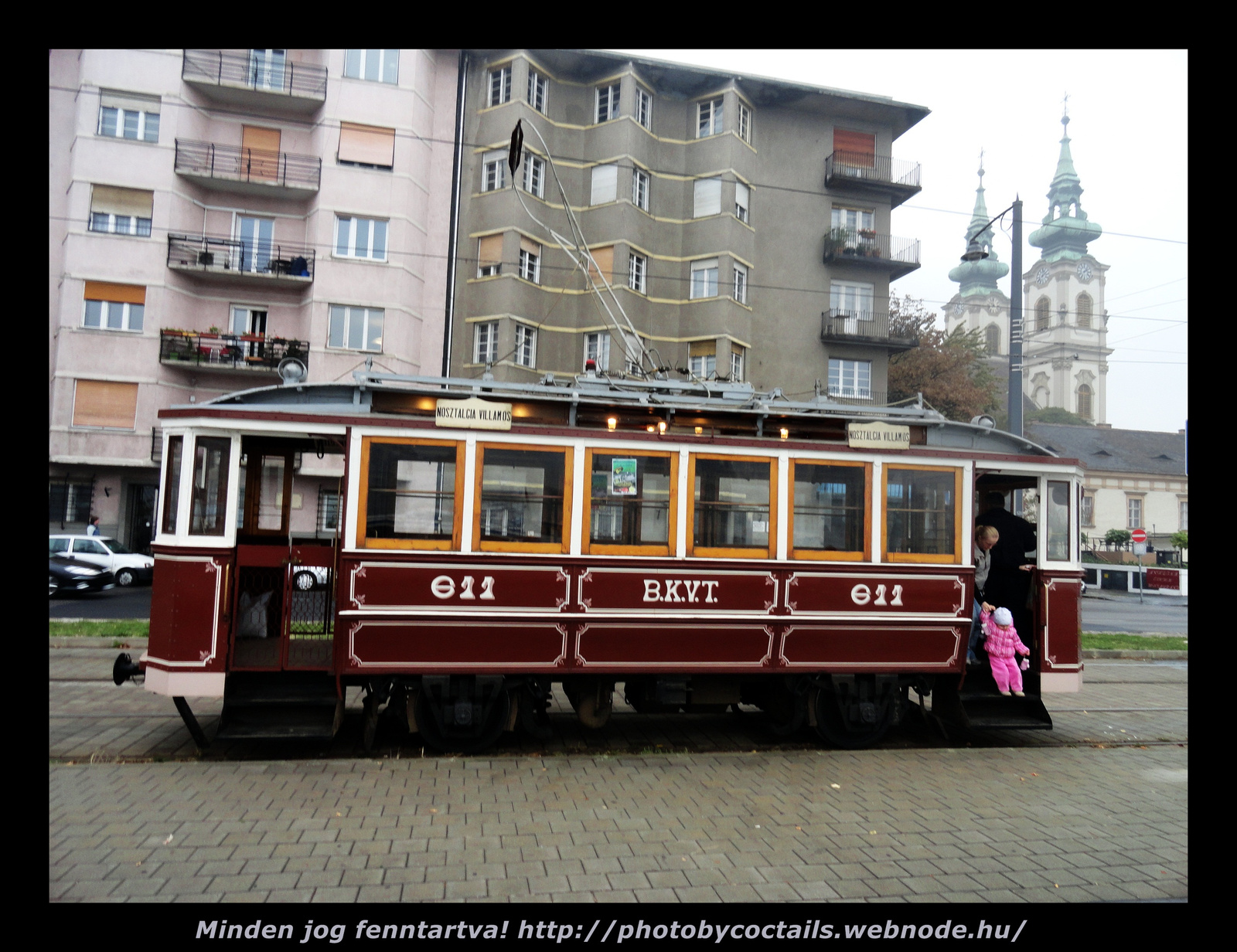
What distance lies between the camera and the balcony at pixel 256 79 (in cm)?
2291

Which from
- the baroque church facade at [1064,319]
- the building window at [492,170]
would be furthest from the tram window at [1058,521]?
the baroque church facade at [1064,319]

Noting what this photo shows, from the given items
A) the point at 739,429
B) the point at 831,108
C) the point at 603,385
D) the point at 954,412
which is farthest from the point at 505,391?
the point at 954,412

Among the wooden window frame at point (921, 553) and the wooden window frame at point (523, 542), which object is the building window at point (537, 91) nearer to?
the wooden window frame at point (523, 542)

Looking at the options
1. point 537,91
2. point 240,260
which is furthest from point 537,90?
point 240,260

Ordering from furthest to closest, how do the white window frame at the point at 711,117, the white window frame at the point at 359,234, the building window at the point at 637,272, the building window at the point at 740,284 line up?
the white window frame at the point at 711,117 → the building window at the point at 740,284 → the building window at the point at 637,272 → the white window frame at the point at 359,234

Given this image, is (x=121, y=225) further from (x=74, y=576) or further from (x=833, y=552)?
(x=833, y=552)

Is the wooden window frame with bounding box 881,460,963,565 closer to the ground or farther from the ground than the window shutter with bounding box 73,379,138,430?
closer to the ground

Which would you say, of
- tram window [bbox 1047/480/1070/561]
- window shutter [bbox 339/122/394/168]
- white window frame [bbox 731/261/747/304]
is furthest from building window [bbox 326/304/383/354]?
tram window [bbox 1047/480/1070/561]

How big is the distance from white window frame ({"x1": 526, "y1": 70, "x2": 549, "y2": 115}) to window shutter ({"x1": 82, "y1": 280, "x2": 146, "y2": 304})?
1308 cm

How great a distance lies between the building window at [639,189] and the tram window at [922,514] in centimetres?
1885

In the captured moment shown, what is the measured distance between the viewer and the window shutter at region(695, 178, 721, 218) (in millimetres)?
24906

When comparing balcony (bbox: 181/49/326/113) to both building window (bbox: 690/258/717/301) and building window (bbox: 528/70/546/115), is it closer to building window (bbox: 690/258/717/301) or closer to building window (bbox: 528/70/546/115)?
building window (bbox: 528/70/546/115)

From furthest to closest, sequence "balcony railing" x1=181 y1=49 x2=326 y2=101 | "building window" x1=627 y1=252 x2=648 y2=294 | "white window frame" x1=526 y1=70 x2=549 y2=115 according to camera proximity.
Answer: "building window" x1=627 y1=252 x2=648 y2=294, "white window frame" x1=526 y1=70 x2=549 y2=115, "balcony railing" x1=181 y1=49 x2=326 y2=101

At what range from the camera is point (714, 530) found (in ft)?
23.4
